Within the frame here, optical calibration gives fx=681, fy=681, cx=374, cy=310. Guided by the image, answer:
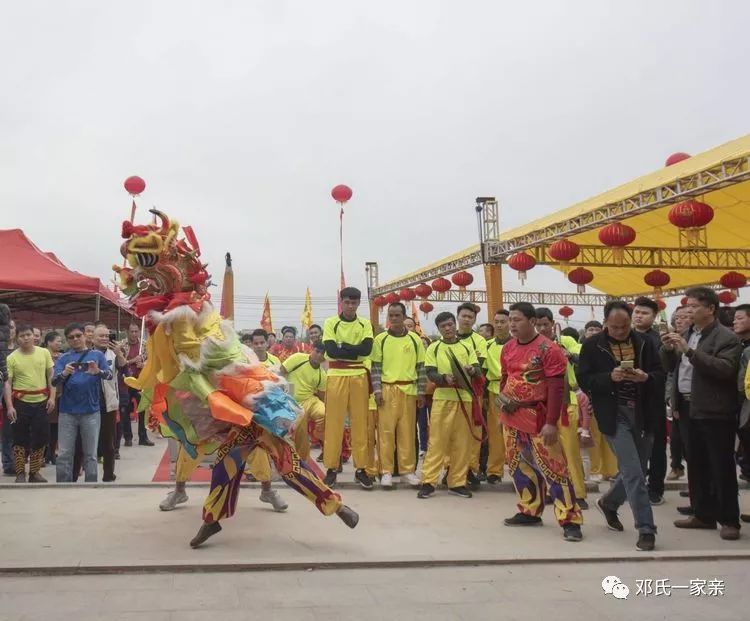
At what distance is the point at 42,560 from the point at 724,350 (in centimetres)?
420

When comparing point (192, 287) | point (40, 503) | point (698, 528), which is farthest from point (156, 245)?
point (698, 528)

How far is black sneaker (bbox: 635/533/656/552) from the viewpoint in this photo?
408cm

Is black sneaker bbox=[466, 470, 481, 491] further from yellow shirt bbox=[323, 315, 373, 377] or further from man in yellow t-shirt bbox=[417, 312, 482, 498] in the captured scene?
yellow shirt bbox=[323, 315, 373, 377]

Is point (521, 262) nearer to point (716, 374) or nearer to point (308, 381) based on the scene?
point (308, 381)


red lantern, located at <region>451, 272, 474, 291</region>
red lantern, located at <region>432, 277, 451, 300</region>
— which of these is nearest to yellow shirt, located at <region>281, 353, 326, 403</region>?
red lantern, located at <region>451, 272, 474, 291</region>

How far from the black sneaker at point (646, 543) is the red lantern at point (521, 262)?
10.1 meters

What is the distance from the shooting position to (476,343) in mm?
5945

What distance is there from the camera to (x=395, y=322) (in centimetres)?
596

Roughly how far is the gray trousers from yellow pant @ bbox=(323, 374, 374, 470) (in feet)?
7.11

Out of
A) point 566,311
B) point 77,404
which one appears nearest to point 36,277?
point 77,404

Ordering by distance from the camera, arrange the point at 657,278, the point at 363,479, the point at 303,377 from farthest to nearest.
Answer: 1. the point at 657,278
2. the point at 303,377
3. the point at 363,479

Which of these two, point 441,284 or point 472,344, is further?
point 441,284

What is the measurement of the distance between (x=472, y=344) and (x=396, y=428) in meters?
0.98

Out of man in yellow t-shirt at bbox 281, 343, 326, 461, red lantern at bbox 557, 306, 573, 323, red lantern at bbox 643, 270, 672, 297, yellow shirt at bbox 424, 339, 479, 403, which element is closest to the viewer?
yellow shirt at bbox 424, 339, 479, 403
